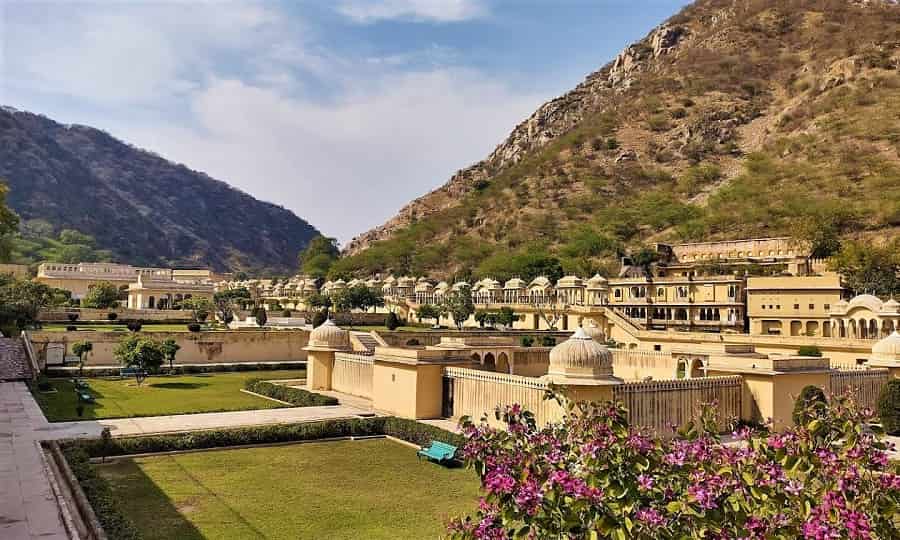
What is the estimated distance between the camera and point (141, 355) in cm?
3241

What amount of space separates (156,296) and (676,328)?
170 ft

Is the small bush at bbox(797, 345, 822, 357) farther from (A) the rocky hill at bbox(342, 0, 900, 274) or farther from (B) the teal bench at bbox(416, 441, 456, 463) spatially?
(A) the rocky hill at bbox(342, 0, 900, 274)

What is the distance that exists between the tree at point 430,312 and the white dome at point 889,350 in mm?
38646

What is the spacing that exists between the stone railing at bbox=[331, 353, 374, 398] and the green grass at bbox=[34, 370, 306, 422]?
287cm

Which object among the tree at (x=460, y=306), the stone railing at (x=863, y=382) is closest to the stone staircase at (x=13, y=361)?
the tree at (x=460, y=306)

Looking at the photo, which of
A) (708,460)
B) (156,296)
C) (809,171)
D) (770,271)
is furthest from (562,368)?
(809,171)

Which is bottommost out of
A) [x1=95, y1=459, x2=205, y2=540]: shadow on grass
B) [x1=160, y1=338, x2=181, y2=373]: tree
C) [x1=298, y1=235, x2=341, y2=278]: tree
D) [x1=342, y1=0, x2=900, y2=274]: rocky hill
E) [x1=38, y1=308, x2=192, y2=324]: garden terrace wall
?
[x1=95, y1=459, x2=205, y2=540]: shadow on grass

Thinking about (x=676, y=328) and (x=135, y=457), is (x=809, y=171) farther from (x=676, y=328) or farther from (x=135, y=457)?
(x=135, y=457)

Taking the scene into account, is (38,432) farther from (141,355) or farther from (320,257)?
(320,257)

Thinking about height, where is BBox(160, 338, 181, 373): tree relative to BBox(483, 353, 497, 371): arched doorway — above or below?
above

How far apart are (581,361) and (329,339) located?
14509 millimetres

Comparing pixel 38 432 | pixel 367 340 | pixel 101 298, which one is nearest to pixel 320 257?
pixel 101 298

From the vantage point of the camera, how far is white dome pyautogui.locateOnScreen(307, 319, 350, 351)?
2988 centimetres

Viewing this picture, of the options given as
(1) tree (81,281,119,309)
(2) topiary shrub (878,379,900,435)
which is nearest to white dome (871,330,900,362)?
(2) topiary shrub (878,379,900,435)
